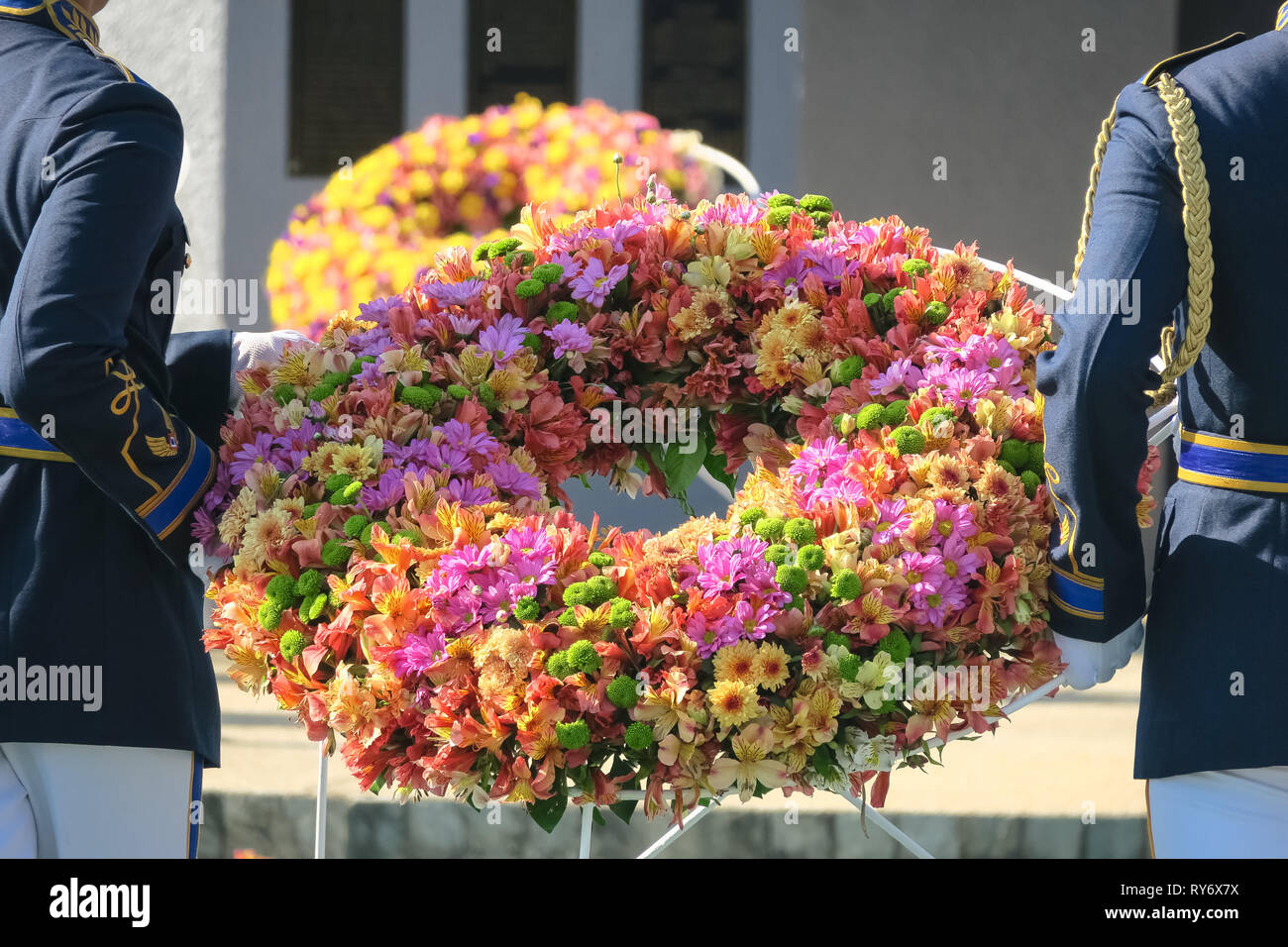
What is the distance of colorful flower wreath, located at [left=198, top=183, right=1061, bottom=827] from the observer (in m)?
1.68

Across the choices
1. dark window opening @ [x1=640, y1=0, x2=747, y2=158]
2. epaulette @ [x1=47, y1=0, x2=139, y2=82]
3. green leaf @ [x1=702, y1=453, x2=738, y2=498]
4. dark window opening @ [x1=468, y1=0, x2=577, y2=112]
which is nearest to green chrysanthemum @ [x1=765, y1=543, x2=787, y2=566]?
green leaf @ [x1=702, y1=453, x2=738, y2=498]

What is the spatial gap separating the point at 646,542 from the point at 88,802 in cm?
77

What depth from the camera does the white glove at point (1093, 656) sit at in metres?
1.79

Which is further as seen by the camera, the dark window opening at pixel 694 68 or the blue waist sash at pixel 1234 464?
the dark window opening at pixel 694 68

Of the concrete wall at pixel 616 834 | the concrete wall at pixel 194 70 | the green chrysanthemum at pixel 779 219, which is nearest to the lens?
the green chrysanthemum at pixel 779 219

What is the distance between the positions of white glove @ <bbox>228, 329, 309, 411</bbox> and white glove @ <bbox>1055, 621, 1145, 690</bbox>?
1.16m

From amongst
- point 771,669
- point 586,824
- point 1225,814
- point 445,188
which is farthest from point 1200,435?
point 445,188

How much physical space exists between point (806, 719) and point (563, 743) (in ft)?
0.93

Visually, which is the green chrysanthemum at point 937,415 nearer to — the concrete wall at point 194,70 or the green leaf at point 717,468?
the green leaf at point 717,468

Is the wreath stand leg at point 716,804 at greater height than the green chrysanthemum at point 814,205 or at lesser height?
lesser

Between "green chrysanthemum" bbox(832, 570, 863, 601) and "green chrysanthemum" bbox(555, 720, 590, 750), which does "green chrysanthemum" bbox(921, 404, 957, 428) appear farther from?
"green chrysanthemum" bbox(555, 720, 590, 750)

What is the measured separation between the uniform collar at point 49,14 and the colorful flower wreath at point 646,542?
1.70 ft

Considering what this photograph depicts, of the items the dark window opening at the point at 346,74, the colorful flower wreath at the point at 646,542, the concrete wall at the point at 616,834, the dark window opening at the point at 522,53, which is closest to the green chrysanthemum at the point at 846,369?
the colorful flower wreath at the point at 646,542

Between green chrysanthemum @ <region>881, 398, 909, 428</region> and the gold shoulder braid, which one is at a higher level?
the gold shoulder braid
